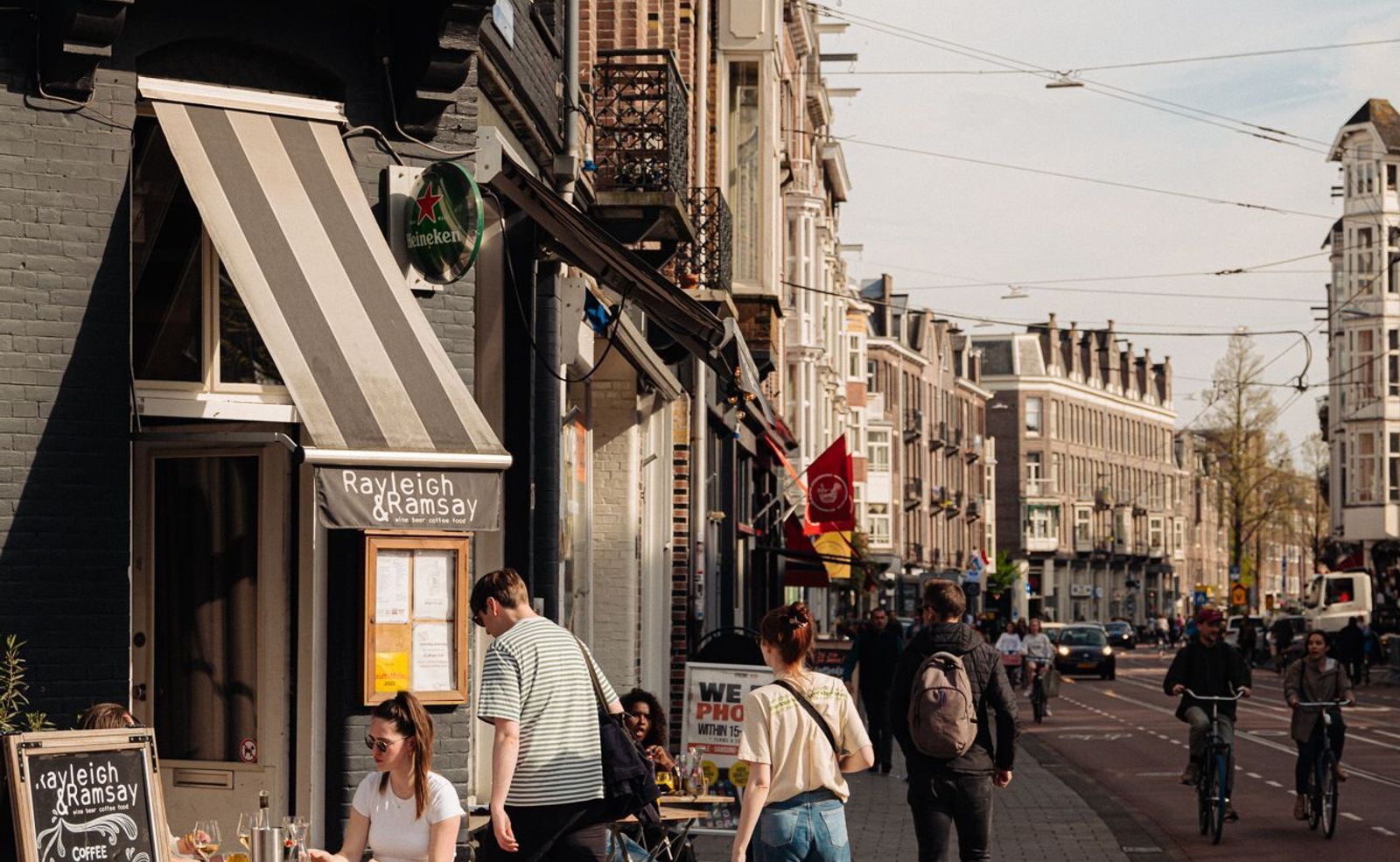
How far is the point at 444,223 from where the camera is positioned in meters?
10.9

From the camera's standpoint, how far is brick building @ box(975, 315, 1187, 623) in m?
123

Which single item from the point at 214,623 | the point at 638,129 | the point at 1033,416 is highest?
the point at 1033,416

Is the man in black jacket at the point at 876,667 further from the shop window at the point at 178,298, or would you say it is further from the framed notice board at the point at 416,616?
the shop window at the point at 178,298

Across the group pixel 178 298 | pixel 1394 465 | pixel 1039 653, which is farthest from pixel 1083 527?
→ pixel 178 298

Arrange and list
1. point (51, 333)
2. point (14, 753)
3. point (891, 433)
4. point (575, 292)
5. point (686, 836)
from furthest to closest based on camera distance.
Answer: point (891, 433) < point (575, 292) < point (686, 836) < point (51, 333) < point (14, 753)

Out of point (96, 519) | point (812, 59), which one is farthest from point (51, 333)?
point (812, 59)

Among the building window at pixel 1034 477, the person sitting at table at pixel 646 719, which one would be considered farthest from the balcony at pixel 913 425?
the person sitting at table at pixel 646 719

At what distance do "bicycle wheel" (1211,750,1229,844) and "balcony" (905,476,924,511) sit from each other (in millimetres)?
84539

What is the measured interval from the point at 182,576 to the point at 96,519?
102 centimetres

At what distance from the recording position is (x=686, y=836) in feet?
34.9

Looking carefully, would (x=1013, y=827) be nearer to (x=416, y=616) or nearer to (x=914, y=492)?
(x=416, y=616)

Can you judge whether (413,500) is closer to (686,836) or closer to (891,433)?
(686,836)

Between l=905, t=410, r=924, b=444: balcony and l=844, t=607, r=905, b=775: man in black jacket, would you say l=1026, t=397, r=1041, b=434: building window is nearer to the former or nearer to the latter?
l=905, t=410, r=924, b=444: balcony

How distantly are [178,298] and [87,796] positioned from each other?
12.5 ft
